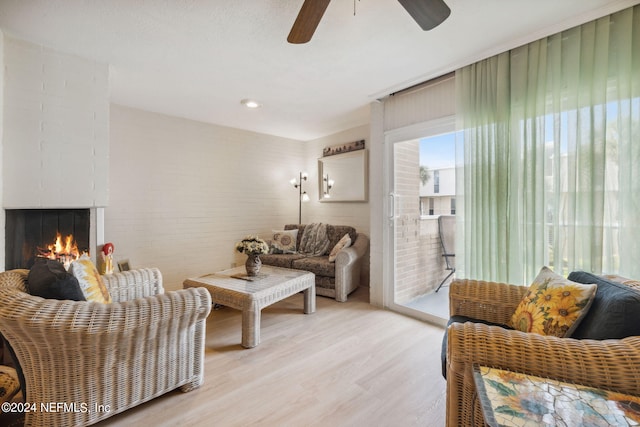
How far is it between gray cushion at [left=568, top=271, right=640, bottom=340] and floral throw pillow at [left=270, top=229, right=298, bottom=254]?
11.5 feet

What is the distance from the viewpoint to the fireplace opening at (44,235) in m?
2.30

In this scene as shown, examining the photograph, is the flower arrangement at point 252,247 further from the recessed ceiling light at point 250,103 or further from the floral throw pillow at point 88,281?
the recessed ceiling light at point 250,103

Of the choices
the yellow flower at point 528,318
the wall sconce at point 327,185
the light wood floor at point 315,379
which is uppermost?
the wall sconce at point 327,185

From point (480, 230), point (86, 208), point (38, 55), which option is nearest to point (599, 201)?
point (480, 230)

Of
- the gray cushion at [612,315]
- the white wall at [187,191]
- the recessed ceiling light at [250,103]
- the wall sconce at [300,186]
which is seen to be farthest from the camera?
the wall sconce at [300,186]

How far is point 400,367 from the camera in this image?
2088 millimetres

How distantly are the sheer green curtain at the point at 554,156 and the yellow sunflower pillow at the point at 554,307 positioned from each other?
70 cm

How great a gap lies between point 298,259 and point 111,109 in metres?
2.97

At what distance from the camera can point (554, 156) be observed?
204 cm

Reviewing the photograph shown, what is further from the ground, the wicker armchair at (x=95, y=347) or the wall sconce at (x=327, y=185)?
the wall sconce at (x=327, y=185)

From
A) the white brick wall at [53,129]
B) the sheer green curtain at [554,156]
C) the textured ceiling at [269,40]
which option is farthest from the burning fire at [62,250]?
the sheer green curtain at [554,156]

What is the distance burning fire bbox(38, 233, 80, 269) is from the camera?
2.50m

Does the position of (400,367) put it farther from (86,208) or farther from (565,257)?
(86,208)

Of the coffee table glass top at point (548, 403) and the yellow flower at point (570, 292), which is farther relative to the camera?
the yellow flower at point (570, 292)
